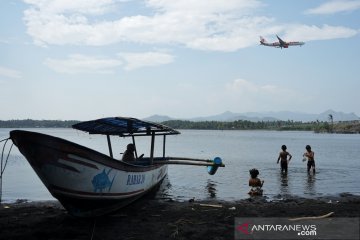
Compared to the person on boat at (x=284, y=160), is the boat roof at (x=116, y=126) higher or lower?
higher

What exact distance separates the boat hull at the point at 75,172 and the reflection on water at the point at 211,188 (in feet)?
20.6

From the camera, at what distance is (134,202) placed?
1373cm

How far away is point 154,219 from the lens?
11.1 m

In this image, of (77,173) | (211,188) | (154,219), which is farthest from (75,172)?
(211,188)

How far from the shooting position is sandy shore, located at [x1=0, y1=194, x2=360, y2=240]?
941 cm

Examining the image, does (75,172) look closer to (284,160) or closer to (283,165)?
(284,160)

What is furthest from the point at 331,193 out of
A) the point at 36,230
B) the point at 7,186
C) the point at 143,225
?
the point at 7,186

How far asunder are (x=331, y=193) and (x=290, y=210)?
240 inches

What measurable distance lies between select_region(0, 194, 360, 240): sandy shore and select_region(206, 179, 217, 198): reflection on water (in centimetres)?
307

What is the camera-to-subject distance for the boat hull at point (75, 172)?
973cm

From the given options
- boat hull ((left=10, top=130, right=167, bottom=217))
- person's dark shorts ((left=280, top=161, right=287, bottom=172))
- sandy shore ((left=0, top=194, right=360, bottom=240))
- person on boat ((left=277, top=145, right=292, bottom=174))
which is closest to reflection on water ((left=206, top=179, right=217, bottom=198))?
sandy shore ((left=0, top=194, right=360, bottom=240))

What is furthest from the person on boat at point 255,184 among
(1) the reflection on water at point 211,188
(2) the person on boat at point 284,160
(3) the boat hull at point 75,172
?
(2) the person on boat at point 284,160

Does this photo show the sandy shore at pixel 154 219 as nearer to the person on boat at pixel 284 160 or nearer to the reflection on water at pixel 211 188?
the reflection on water at pixel 211 188

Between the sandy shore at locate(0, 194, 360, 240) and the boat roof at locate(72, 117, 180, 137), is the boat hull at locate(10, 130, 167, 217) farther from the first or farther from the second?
the boat roof at locate(72, 117, 180, 137)
